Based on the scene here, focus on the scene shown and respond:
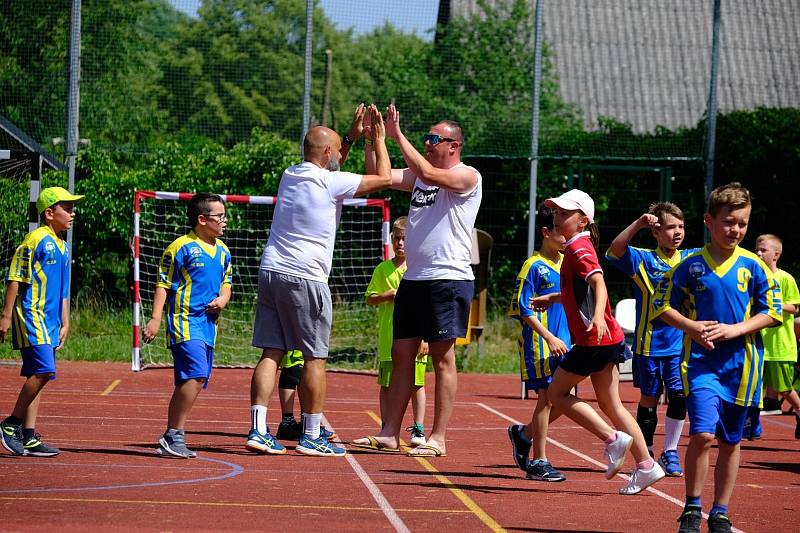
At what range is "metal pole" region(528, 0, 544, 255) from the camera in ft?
57.7


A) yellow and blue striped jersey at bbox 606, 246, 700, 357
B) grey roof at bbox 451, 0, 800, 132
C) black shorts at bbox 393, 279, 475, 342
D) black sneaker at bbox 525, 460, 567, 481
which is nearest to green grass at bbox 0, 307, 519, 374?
grey roof at bbox 451, 0, 800, 132

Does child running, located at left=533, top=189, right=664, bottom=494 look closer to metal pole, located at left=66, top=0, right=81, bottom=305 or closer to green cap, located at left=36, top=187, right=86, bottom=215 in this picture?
green cap, located at left=36, top=187, right=86, bottom=215

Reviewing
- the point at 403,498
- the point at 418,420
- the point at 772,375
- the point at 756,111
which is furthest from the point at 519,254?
the point at 403,498

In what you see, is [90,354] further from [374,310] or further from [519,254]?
[519,254]

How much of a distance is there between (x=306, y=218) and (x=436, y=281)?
0.98 metres

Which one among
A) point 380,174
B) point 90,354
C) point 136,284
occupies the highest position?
point 380,174

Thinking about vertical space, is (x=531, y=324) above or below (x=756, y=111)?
below

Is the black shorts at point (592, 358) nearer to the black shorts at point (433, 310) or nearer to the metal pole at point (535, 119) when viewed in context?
the black shorts at point (433, 310)

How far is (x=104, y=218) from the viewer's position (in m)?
19.5

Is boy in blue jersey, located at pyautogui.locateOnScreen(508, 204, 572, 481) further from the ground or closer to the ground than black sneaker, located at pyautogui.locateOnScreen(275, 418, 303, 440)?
further from the ground

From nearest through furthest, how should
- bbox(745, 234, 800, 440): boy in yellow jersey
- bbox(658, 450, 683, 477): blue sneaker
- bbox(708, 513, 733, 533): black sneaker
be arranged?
bbox(708, 513, 733, 533): black sneaker → bbox(658, 450, 683, 477): blue sneaker → bbox(745, 234, 800, 440): boy in yellow jersey

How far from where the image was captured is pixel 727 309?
614cm

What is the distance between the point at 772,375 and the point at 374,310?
7718mm

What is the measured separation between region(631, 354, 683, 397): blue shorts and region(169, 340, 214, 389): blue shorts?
3.05 meters
